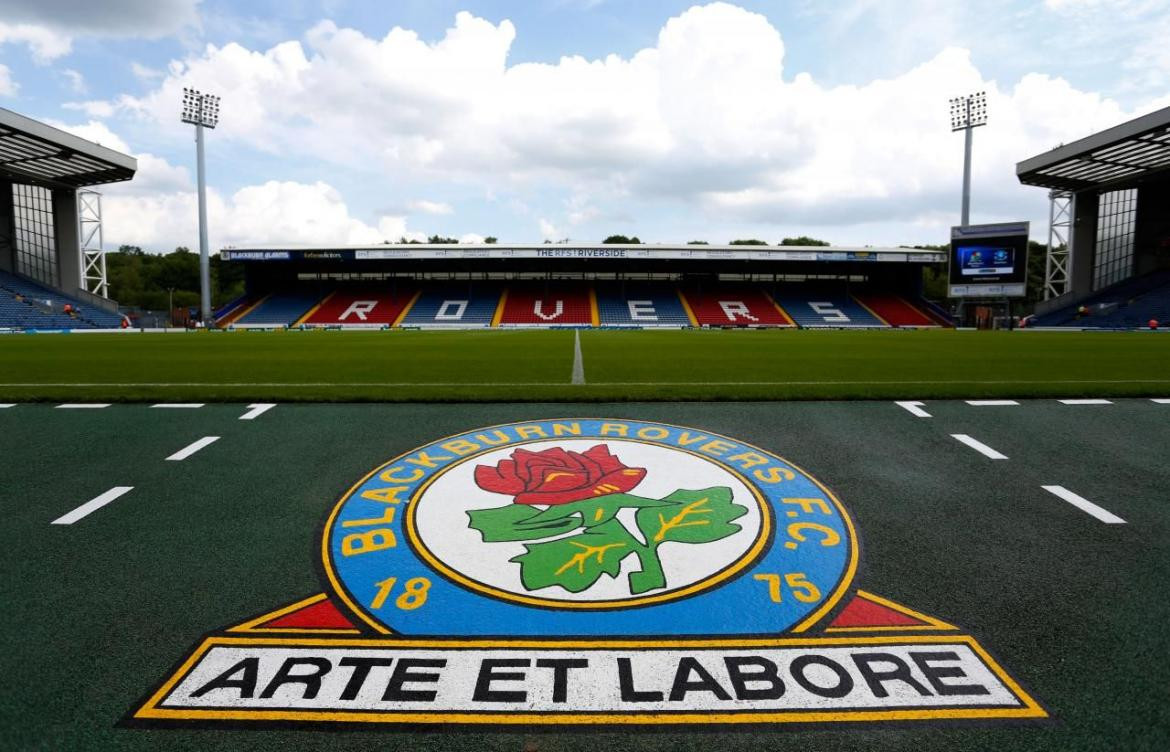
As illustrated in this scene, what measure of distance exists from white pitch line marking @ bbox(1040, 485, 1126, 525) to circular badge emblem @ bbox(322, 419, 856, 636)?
1.82 m

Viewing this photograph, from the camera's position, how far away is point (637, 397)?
728cm

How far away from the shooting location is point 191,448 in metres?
5.46

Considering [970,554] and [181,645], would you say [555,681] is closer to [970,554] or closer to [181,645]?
[181,645]

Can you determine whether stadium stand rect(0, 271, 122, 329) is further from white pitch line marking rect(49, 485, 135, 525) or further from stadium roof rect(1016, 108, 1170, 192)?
stadium roof rect(1016, 108, 1170, 192)

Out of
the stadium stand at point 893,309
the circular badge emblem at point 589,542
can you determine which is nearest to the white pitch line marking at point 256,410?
the circular badge emblem at point 589,542

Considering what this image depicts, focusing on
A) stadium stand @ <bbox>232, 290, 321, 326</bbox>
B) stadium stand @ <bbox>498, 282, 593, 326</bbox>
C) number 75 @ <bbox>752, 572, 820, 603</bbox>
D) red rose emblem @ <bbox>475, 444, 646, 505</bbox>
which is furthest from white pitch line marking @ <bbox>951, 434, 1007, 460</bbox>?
stadium stand @ <bbox>232, 290, 321, 326</bbox>

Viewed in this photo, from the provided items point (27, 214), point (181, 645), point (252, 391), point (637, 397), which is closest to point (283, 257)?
point (27, 214)

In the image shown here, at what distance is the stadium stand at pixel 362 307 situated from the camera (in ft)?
139

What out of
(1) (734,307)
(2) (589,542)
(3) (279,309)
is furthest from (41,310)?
(1) (734,307)

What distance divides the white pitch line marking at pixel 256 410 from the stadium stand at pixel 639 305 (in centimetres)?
3687

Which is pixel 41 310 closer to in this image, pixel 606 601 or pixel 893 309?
pixel 606 601

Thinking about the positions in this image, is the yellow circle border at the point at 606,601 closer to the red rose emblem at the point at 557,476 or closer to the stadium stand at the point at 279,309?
the red rose emblem at the point at 557,476

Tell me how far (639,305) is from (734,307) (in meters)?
7.75

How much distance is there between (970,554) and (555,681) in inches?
112
